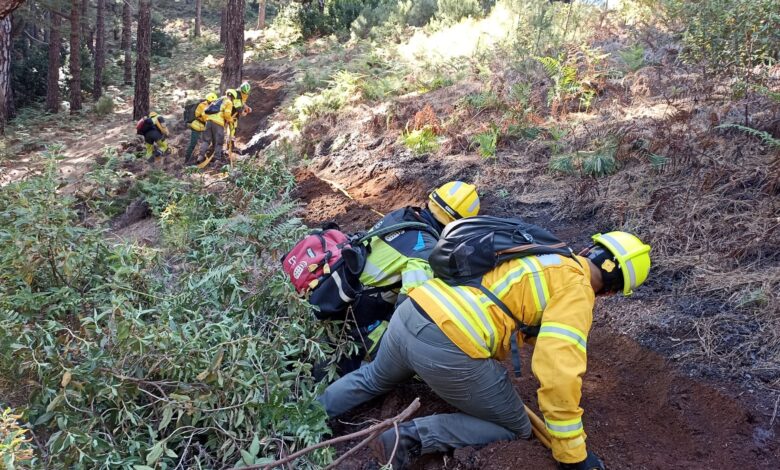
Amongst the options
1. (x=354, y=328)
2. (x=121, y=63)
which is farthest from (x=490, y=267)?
Answer: (x=121, y=63)

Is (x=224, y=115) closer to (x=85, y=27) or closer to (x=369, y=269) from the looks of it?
(x=369, y=269)

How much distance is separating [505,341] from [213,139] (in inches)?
386

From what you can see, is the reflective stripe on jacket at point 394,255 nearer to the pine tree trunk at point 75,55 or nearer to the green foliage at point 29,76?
the pine tree trunk at point 75,55

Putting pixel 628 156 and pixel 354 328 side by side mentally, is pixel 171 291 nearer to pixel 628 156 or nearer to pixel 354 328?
pixel 354 328

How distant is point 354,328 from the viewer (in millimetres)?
4094

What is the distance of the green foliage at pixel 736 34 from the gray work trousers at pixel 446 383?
203 inches

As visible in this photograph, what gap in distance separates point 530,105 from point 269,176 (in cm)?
385

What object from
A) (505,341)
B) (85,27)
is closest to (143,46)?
(85,27)

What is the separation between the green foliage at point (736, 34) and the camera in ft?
21.2

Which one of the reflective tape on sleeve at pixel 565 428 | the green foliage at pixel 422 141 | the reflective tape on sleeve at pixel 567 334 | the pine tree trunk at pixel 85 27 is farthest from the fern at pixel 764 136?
the pine tree trunk at pixel 85 27

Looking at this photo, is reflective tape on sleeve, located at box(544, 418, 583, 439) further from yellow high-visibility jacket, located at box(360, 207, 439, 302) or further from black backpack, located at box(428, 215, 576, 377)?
yellow high-visibility jacket, located at box(360, 207, 439, 302)

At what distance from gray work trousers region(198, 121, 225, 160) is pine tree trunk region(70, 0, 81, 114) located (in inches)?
329

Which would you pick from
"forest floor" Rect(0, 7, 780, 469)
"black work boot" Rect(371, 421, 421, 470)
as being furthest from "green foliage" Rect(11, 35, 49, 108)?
"black work boot" Rect(371, 421, 421, 470)

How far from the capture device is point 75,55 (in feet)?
58.6
